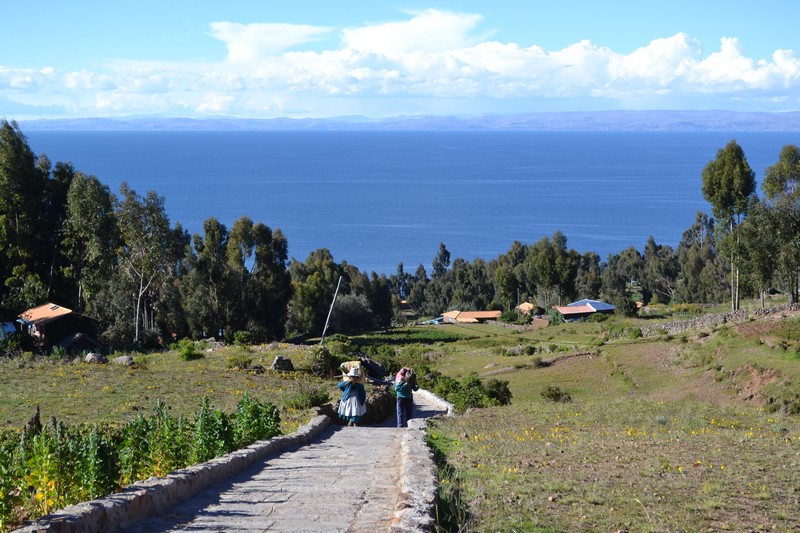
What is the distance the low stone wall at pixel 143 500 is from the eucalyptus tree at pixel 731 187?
1647 inches

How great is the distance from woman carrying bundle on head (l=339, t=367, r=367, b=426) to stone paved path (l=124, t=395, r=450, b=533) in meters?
3.73

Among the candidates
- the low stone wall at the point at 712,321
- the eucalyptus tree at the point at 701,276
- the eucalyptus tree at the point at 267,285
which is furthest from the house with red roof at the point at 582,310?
the eucalyptus tree at the point at 267,285

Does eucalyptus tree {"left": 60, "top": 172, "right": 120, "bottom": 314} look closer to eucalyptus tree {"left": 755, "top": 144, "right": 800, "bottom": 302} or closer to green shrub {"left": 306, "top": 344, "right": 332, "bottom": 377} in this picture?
green shrub {"left": 306, "top": 344, "right": 332, "bottom": 377}

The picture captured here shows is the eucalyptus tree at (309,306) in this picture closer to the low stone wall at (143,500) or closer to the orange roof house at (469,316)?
the orange roof house at (469,316)

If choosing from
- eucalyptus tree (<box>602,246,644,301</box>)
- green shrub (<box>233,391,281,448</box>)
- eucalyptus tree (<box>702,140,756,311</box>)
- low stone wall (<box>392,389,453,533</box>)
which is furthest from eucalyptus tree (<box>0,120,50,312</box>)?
eucalyptus tree (<box>602,246,644,301</box>)

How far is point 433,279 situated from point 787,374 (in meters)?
84.3

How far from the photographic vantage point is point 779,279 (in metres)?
A: 51.3

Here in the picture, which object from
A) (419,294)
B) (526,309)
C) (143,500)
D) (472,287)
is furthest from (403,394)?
(419,294)

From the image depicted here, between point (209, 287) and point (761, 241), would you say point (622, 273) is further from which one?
point (209, 287)

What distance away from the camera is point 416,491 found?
23.2 ft

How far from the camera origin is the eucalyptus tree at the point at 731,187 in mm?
46656

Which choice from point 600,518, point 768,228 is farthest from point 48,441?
point 768,228

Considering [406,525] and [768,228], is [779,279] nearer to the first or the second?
[768,228]

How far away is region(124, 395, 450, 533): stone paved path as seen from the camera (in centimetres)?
672
